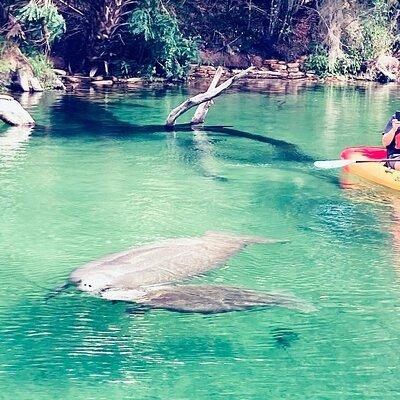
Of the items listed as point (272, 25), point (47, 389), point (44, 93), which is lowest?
point (47, 389)

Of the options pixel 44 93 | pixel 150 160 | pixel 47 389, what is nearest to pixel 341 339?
pixel 47 389

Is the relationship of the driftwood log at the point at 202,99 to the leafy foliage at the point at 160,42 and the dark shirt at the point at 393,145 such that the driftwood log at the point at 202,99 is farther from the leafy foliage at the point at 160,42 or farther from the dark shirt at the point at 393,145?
the leafy foliage at the point at 160,42

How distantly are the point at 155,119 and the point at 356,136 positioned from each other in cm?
421

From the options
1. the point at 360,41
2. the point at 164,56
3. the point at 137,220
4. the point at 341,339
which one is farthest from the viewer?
the point at 360,41

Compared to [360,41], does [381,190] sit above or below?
below

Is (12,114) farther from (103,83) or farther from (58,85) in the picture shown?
(103,83)

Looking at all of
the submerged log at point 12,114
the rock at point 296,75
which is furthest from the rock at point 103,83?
the submerged log at point 12,114

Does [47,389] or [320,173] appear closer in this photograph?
[47,389]

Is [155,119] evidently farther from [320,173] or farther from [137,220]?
[137,220]

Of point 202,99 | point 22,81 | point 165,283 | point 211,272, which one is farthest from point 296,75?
point 165,283

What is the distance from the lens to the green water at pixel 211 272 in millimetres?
5508

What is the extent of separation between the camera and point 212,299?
21.1 ft

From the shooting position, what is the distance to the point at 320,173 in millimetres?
11953

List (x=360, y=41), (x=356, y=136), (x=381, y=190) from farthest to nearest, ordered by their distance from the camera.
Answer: (x=360, y=41) < (x=356, y=136) < (x=381, y=190)
